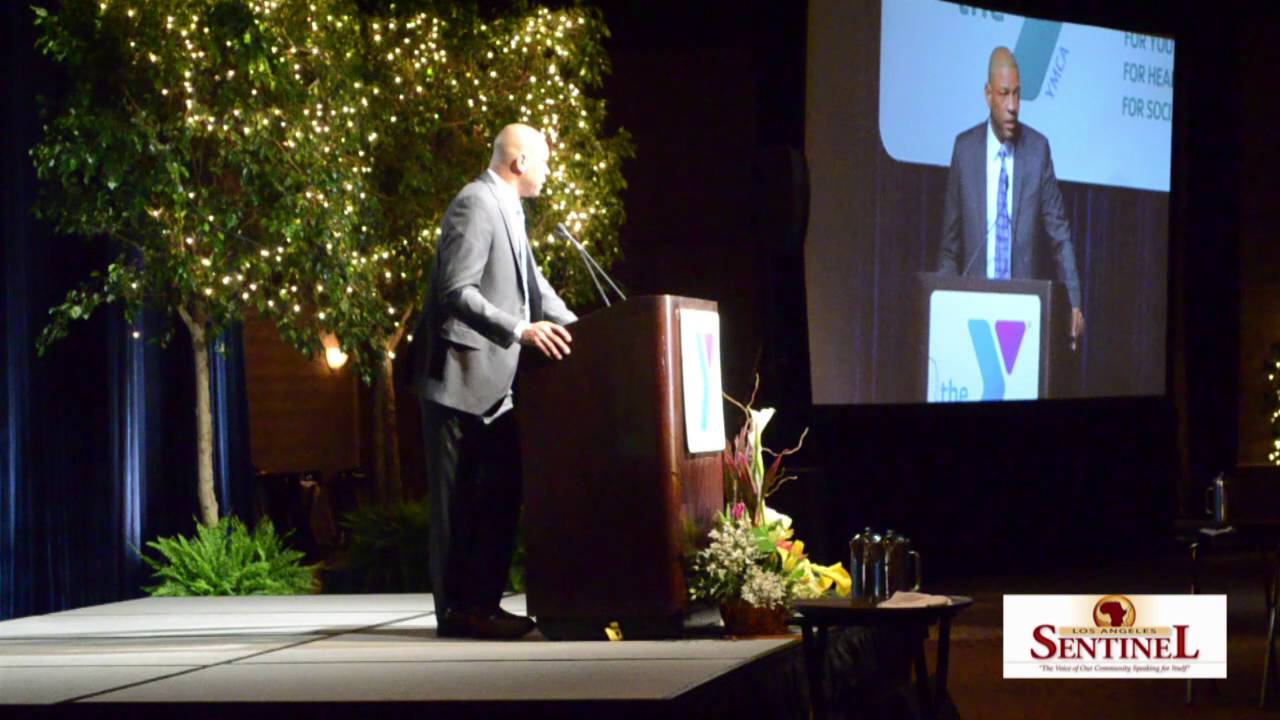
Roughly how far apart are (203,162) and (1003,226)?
4.06m

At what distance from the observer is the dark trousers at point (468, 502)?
4164mm

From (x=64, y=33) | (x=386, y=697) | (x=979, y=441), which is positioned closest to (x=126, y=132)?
(x=64, y=33)

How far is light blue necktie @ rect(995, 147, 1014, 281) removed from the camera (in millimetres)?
9203

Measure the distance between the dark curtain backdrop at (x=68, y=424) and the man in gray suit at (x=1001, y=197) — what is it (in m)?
3.75

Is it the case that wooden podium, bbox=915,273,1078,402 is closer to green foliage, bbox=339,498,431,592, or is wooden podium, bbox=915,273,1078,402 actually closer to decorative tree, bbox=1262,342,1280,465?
green foliage, bbox=339,498,431,592

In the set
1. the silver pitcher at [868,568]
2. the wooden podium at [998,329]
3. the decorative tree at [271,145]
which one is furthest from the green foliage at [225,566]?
the silver pitcher at [868,568]

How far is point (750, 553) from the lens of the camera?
13.4 ft

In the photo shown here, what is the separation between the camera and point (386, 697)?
306 centimetres

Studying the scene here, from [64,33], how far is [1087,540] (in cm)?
687

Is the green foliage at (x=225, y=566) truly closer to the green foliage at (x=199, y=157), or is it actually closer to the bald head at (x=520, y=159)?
the green foliage at (x=199, y=157)

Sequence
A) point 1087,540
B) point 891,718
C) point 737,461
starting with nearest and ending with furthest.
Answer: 1. point 891,718
2. point 737,461
3. point 1087,540

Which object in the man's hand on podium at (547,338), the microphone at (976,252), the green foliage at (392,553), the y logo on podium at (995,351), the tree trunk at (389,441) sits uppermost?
the microphone at (976,252)

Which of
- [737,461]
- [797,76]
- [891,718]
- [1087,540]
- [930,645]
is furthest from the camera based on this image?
[1087,540]

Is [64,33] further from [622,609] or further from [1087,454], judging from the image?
[1087,454]
